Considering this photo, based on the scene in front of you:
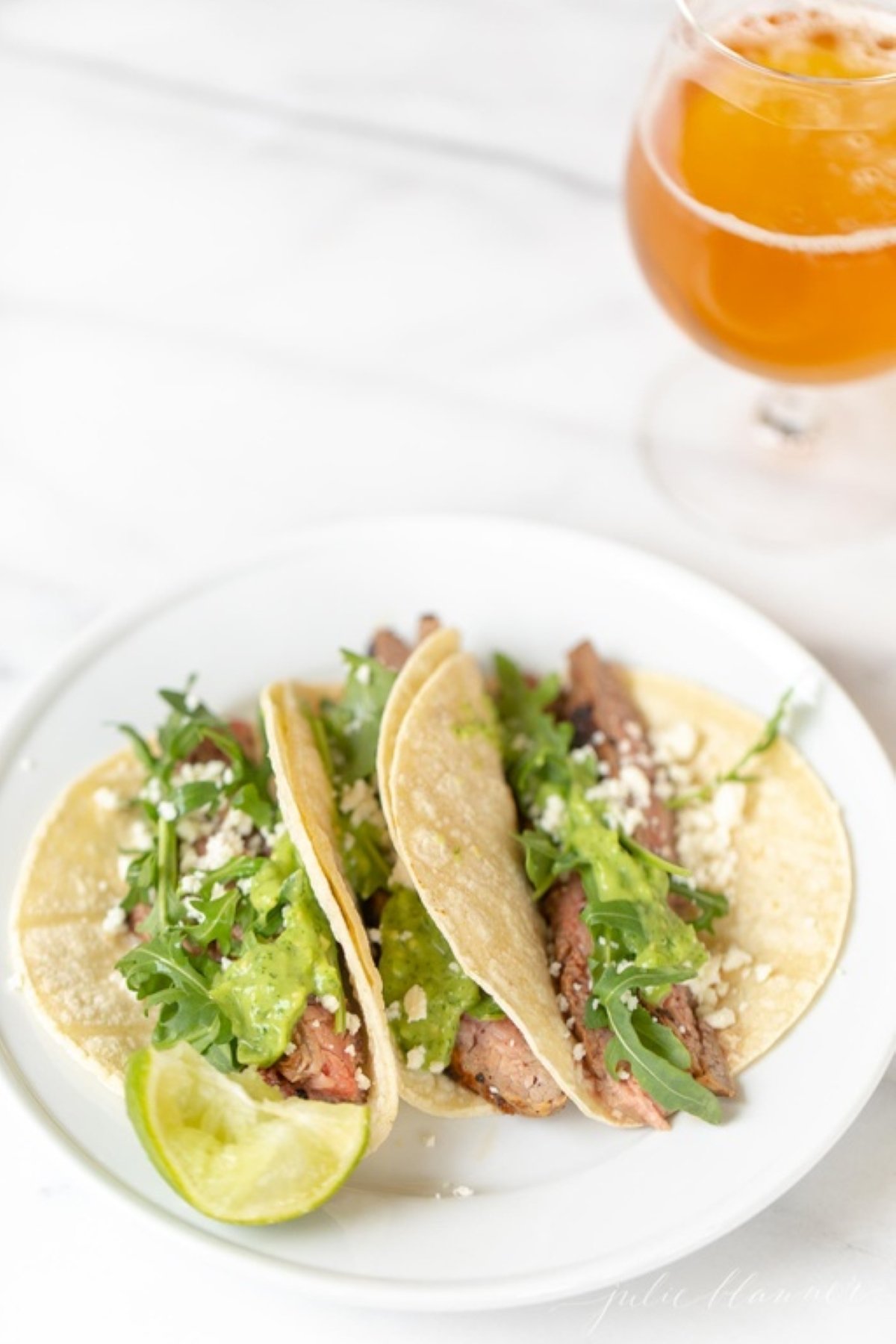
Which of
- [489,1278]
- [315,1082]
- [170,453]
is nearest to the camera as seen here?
[489,1278]

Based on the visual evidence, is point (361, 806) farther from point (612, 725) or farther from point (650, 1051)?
point (650, 1051)

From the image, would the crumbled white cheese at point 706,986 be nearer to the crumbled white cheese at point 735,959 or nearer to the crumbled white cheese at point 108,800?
the crumbled white cheese at point 735,959

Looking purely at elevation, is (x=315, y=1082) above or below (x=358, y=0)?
below

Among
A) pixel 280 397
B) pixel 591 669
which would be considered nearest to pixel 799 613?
pixel 591 669

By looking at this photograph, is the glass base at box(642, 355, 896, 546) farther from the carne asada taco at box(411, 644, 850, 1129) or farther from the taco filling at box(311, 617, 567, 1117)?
the taco filling at box(311, 617, 567, 1117)

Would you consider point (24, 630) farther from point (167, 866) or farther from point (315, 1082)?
point (315, 1082)

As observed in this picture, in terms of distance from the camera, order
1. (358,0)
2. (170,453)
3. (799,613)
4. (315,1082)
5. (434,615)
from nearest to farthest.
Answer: (315,1082), (434,615), (799,613), (170,453), (358,0)

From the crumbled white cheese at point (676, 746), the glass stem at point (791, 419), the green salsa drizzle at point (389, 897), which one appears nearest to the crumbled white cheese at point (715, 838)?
the crumbled white cheese at point (676, 746)
